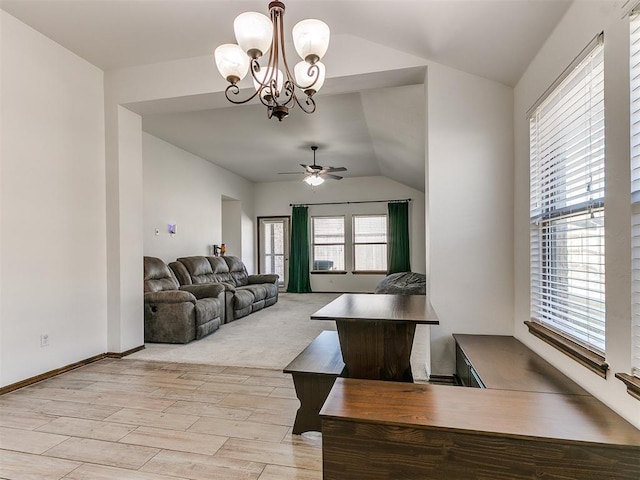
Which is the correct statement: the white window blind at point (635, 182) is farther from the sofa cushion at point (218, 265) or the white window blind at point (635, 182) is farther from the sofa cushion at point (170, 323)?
the sofa cushion at point (218, 265)

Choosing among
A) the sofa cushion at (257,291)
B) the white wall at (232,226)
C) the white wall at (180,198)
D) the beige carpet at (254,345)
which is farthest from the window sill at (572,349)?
the white wall at (232,226)

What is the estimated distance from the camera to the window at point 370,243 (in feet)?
29.9

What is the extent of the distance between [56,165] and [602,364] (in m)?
4.27

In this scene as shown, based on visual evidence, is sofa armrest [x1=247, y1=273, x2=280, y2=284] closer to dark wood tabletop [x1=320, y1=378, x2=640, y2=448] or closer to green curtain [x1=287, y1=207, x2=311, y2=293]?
green curtain [x1=287, y1=207, x2=311, y2=293]

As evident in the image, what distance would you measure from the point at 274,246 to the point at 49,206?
6.77 m

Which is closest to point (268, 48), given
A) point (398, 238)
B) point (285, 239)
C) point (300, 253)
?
point (398, 238)

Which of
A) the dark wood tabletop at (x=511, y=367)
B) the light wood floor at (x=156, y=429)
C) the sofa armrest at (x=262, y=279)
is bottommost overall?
the light wood floor at (x=156, y=429)

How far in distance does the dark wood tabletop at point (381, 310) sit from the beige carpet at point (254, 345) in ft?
3.18

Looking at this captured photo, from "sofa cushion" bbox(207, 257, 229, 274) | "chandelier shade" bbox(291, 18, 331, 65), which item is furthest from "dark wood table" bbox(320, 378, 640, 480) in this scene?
"sofa cushion" bbox(207, 257, 229, 274)

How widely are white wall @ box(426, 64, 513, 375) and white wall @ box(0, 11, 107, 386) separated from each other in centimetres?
337

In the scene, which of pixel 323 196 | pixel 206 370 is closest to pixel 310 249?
pixel 323 196

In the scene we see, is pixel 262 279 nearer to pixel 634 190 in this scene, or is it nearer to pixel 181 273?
pixel 181 273

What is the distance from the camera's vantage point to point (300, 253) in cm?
940

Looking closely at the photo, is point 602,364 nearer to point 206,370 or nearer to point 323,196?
point 206,370
